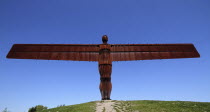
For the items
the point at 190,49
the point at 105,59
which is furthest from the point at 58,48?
the point at 190,49

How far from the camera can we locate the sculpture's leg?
55.6ft

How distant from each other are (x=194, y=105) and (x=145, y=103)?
421cm

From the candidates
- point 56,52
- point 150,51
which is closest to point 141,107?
point 150,51

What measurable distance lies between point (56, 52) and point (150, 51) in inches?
343

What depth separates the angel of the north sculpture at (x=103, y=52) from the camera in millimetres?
18047

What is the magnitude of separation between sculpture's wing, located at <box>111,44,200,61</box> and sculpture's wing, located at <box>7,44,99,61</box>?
2.04 metres

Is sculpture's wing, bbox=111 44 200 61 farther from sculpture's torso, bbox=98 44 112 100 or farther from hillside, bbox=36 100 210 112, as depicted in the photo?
hillside, bbox=36 100 210 112

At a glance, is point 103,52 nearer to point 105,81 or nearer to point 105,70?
point 105,70

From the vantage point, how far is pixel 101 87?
670 inches

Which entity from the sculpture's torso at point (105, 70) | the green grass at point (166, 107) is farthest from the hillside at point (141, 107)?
the sculpture's torso at point (105, 70)

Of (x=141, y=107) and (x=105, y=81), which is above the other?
(x=105, y=81)

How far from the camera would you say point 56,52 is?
60.2ft

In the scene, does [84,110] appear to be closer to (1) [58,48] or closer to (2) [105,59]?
(2) [105,59]

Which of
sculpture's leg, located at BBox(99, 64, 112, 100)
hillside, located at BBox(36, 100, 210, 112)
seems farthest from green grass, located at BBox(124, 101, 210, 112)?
sculpture's leg, located at BBox(99, 64, 112, 100)
